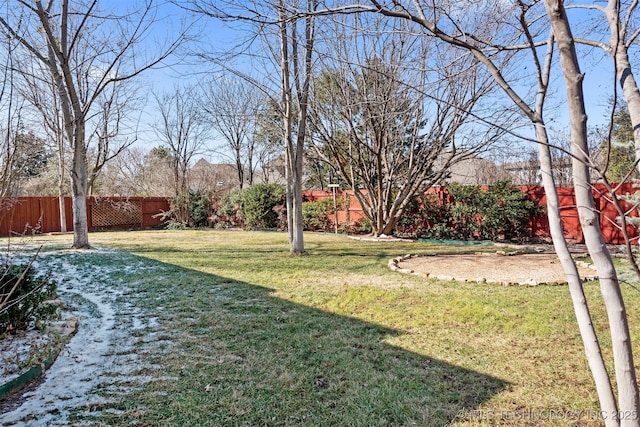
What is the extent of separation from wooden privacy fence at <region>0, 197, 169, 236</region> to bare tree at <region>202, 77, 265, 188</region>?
4.77 meters

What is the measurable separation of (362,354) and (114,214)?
624 inches

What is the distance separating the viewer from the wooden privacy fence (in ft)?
44.9

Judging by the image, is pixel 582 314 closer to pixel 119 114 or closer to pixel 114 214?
pixel 119 114

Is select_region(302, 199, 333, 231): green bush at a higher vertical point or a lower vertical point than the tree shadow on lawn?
higher

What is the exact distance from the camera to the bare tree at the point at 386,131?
8602 millimetres

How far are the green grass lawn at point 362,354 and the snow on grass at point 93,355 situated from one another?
14cm

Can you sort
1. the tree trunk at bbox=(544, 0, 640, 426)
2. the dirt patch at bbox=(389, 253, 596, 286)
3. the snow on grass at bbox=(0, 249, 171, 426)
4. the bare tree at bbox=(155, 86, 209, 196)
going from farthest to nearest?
the bare tree at bbox=(155, 86, 209, 196) → the dirt patch at bbox=(389, 253, 596, 286) → the snow on grass at bbox=(0, 249, 171, 426) → the tree trunk at bbox=(544, 0, 640, 426)

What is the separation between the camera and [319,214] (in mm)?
13156

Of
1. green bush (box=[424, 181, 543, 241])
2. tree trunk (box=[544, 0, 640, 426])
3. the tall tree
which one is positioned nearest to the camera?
tree trunk (box=[544, 0, 640, 426])

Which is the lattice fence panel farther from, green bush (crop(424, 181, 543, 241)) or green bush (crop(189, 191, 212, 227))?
green bush (crop(424, 181, 543, 241))

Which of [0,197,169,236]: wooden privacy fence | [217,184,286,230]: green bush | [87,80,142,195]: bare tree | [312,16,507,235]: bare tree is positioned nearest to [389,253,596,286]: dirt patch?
[312,16,507,235]: bare tree

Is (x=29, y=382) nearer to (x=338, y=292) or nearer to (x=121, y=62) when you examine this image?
(x=338, y=292)

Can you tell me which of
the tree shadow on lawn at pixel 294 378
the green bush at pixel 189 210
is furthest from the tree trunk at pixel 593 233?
the green bush at pixel 189 210

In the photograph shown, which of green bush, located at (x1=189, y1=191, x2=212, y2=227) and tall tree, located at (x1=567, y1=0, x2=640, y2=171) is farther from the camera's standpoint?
green bush, located at (x1=189, y1=191, x2=212, y2=227)
